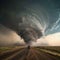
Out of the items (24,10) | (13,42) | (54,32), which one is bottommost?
(13,42)

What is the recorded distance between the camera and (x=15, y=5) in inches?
441

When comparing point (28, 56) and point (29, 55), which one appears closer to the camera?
point (28, 56)

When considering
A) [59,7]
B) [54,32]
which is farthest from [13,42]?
[59,7]

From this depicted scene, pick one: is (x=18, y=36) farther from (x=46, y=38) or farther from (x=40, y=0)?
(x=40, y=0)

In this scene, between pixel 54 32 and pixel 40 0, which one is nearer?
pixel 40 0

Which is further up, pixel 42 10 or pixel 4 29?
pixel 42 10

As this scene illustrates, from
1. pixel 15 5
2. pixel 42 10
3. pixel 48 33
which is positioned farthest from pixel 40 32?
pixel 15 5

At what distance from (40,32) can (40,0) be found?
83.2 inches

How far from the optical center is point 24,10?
37.0 ft

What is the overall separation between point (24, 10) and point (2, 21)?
1.47 meters

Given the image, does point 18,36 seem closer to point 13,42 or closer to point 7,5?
point 13,42

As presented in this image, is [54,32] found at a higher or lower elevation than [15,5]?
lower

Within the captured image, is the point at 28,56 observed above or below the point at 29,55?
below

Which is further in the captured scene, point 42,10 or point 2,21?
point 42,10
